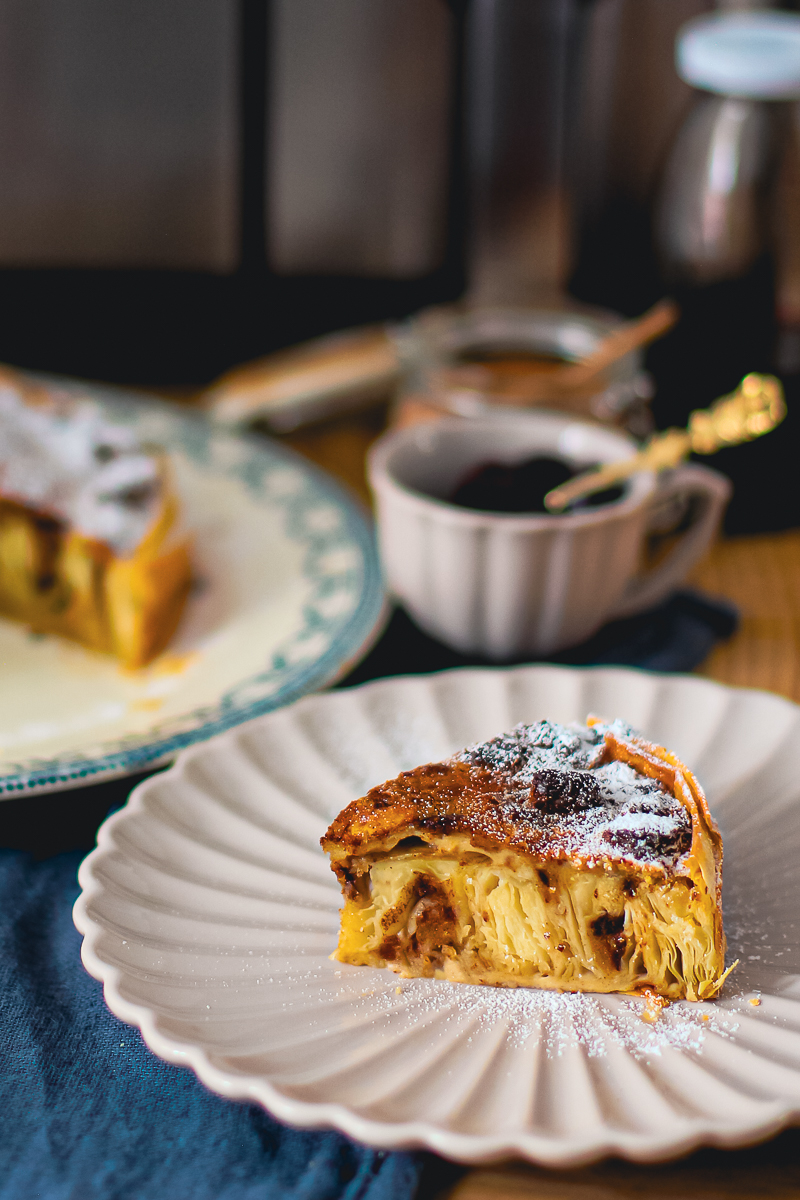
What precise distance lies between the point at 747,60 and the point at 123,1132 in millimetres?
1345

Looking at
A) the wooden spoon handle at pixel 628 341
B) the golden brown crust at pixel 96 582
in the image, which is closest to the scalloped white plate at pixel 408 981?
the golden brown crust at pixel 96 582

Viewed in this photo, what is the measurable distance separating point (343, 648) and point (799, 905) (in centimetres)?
55

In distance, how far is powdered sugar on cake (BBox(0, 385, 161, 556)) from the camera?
1.51 m

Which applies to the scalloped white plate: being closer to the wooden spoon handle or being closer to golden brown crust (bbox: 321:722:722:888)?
golden brown crust (bbox: 321:722:722:888)

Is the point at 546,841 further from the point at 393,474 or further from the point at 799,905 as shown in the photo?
the point at 393,474

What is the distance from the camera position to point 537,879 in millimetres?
868

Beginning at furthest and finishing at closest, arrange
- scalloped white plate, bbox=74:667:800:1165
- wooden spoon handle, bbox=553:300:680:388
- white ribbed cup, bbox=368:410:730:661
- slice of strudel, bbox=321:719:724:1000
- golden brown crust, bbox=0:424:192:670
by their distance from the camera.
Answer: wooden spoon handle, bbox=553:300:680:388
golden brown crust, bbox=0:424:192:670
white ribbed cup, bbox=368:410:730:661
slice of strudel, bbox=321:719:724:1000
scalloped white plate, bbox=74:667:800:1165

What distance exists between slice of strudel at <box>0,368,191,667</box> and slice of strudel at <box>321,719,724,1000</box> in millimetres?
595

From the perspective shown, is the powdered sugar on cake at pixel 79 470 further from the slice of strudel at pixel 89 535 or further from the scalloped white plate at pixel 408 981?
the scalloped white plate at pixel 408 981

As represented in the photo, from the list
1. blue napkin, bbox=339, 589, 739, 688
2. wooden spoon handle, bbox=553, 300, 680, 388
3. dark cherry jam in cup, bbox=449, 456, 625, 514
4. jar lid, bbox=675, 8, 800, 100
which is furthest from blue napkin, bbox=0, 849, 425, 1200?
jar lid, bbox=675, 8, 800, 100

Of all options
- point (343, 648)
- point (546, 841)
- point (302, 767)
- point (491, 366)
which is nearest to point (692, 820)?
point (546, 841)

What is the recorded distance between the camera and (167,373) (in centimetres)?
217

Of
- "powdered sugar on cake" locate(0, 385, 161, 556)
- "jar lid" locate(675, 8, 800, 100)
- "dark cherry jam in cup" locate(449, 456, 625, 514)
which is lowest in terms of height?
"powdered sugar on cake" locate(0, 385, 161, 556)

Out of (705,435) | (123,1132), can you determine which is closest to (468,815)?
(123,1132)
